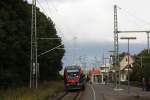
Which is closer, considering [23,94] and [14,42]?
[23,94]

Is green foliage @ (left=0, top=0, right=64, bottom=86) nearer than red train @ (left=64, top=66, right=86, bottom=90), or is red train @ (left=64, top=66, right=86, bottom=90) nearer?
green foliage @ (left=0, top=0, right=64, bottom=86)

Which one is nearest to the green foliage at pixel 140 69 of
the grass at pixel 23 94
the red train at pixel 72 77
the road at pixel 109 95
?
the red train at pixel 72 77

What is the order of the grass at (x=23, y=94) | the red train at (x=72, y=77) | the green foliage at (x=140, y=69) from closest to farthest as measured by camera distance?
the grass at (x=23, y=94)
the red train at (x=72, y=77)
the green foliage at (x=140, y=69)

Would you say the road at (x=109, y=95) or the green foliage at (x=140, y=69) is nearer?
the road at (x=109, y=95)

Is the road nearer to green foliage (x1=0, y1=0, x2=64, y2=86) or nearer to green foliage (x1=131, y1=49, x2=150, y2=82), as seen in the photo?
green foliage (x1=0, y1=0, x2=64, y2=86)

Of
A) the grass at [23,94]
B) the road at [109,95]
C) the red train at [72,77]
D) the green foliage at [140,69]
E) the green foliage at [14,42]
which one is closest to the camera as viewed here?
the grass at [23,94]

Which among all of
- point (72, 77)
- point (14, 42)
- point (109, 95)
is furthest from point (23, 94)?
point (72, 77)

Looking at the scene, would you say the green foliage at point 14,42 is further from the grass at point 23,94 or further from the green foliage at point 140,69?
the green foliage at point 140,69

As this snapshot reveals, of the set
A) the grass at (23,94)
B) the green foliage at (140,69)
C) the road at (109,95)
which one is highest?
the green foliage at (140,69)

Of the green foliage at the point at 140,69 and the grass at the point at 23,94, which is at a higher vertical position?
the green foliage at the point at 140,69

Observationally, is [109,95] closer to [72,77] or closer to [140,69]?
[72,77]

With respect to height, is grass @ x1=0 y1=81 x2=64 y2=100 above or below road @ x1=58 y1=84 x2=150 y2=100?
above

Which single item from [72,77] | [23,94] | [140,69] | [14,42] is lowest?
[23,94]

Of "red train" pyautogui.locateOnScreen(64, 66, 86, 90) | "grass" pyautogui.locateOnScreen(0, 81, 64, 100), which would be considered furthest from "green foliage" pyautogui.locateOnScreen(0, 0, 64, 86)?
"grass" pyautogui.locateOnScreen(0, 81, 64, 100)
